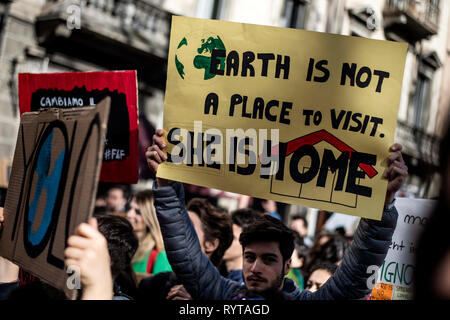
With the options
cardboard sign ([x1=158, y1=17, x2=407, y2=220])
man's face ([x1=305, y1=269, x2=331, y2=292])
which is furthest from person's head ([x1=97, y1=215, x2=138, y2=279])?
man's face ([x1=305, y1=269, x2=331, y2=292])

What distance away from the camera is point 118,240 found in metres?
2.11

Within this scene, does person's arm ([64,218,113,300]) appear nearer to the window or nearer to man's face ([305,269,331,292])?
man's face ([305,269,331,292])

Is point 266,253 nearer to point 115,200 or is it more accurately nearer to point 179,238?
point 179,238

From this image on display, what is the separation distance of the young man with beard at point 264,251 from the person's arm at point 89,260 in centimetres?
60

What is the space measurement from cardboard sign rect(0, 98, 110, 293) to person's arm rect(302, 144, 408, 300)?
3.00 feet

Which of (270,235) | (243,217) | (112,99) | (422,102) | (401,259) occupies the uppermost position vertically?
(422,102)

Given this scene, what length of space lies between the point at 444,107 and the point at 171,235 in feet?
4.26

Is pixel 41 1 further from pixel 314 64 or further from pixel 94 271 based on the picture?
pixel 94 271

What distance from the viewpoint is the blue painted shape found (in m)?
1.27

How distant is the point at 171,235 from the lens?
174 cm

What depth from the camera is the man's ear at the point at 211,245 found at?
271cm

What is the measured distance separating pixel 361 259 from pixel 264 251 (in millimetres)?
355

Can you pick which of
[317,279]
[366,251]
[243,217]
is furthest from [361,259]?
[243,217]
